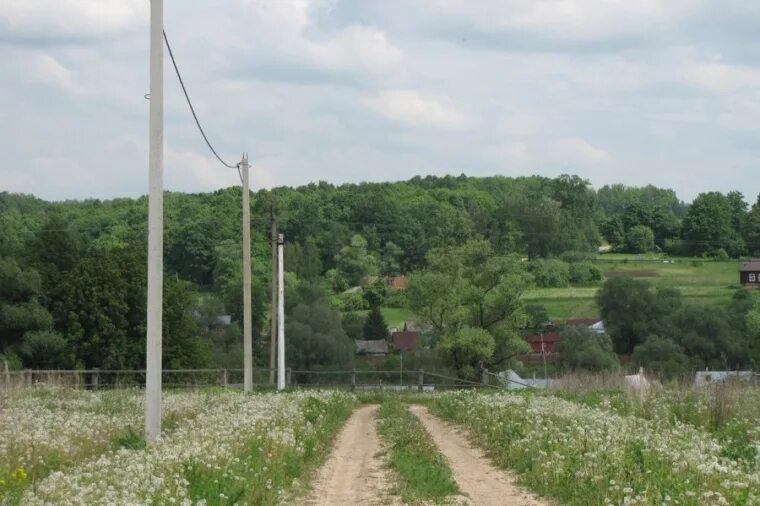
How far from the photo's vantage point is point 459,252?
249 ft

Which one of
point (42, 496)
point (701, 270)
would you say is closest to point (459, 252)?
point (701, 270)

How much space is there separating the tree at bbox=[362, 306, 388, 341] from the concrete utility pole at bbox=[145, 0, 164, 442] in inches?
3026

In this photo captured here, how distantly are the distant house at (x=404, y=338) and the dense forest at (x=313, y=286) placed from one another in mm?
1950

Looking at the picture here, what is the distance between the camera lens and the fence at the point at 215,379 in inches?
1417

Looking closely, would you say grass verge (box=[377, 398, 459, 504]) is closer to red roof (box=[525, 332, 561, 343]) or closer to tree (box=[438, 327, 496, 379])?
tree (box=[438, 327, 496, 379])

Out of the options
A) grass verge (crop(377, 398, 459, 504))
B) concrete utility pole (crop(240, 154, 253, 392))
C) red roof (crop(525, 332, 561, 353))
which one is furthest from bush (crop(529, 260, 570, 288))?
grass verge (crop(377, 398, 459, 504))

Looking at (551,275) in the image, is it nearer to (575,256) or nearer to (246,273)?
(575,256)

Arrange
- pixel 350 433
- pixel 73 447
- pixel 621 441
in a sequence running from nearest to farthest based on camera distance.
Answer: pixel 621 441 → pixel 73 447 → pixel 350 433

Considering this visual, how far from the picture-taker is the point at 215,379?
47.4 metres

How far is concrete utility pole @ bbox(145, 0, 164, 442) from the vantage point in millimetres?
17953

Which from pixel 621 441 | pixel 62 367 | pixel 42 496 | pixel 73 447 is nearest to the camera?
pixel 42 496

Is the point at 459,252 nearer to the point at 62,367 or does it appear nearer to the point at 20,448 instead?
the point at 62,367

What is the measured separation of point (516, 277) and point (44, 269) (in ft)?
96.9

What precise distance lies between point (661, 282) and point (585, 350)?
26.0 metres
